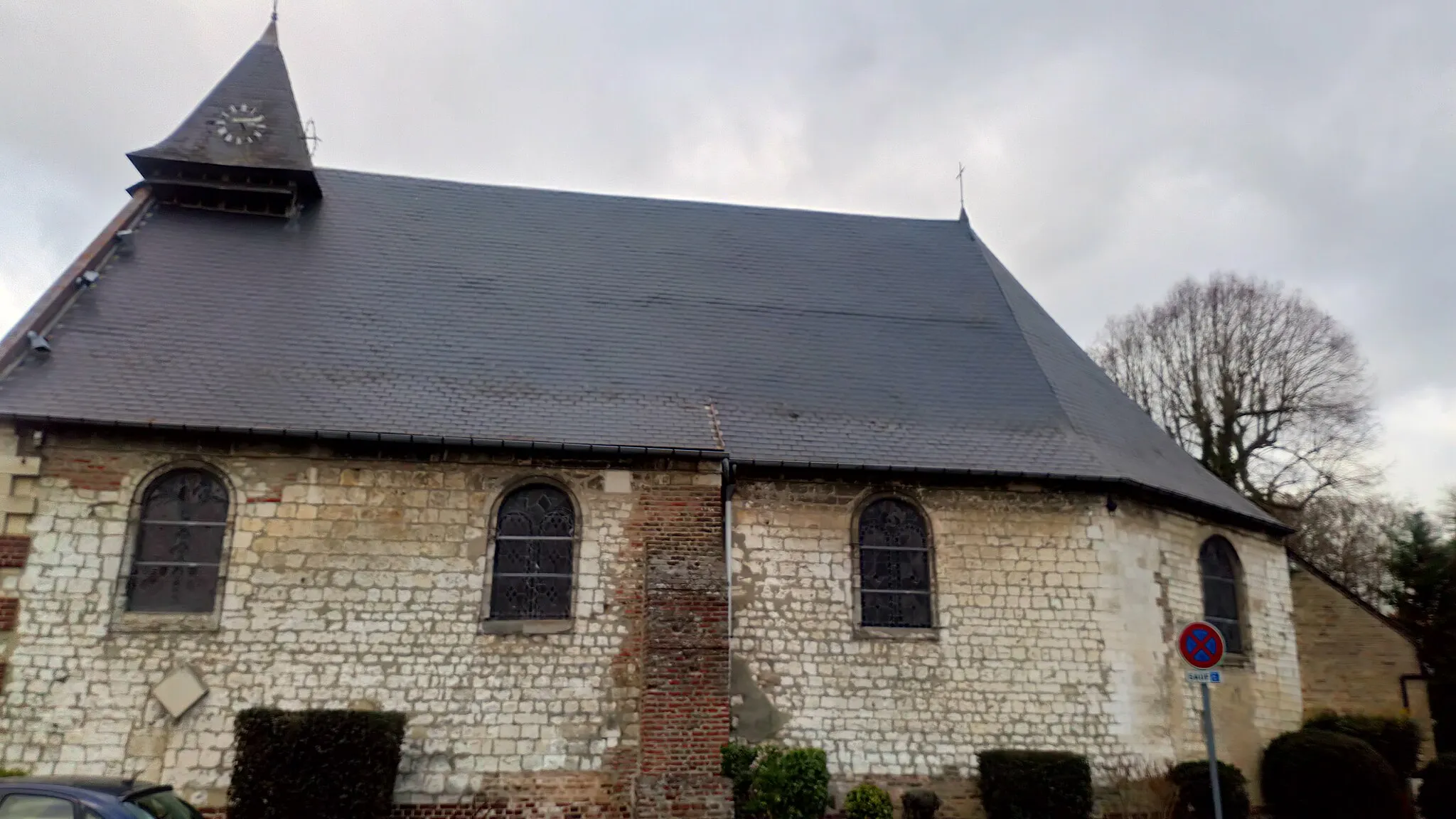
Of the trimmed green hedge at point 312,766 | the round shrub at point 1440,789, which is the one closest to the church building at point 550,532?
the trimmed green hedge at point 312,766

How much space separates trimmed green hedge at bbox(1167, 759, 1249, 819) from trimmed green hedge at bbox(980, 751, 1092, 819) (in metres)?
1.21

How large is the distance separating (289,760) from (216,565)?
219cm

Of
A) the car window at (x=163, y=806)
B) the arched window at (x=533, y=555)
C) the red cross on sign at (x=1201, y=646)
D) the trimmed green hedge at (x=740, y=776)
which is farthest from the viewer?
the arched window at (x=533, y=555)

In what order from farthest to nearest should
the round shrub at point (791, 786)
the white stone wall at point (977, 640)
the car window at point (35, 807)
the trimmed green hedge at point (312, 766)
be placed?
the white stone wall at point (977, 640) → the round shrub at point (791, 786) → the trimmed green hedge at point (312, 766) → the car window at point (35, 807)

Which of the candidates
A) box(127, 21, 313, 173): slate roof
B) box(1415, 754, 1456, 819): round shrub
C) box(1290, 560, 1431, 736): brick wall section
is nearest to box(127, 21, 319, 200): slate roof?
box(127, 21, 313, 173): slate roof

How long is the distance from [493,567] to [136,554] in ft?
11.1

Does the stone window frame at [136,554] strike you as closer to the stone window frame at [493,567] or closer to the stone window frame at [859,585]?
the stone window frame at [493,567]

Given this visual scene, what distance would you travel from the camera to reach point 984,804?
9.84 meters

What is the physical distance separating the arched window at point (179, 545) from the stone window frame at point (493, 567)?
2529 millimetres

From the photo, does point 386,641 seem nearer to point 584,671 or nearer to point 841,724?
point 584,671

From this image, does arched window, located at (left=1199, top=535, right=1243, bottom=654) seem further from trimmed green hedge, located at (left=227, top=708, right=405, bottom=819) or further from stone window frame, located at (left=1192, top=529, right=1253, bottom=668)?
trimmed green hedge, located at (left=227, top=708, right=405, bottom=819)

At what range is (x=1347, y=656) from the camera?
13961 millimetres

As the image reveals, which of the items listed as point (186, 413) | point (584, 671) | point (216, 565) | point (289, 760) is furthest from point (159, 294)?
point (584, 671)

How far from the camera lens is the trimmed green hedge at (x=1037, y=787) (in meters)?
9.62
